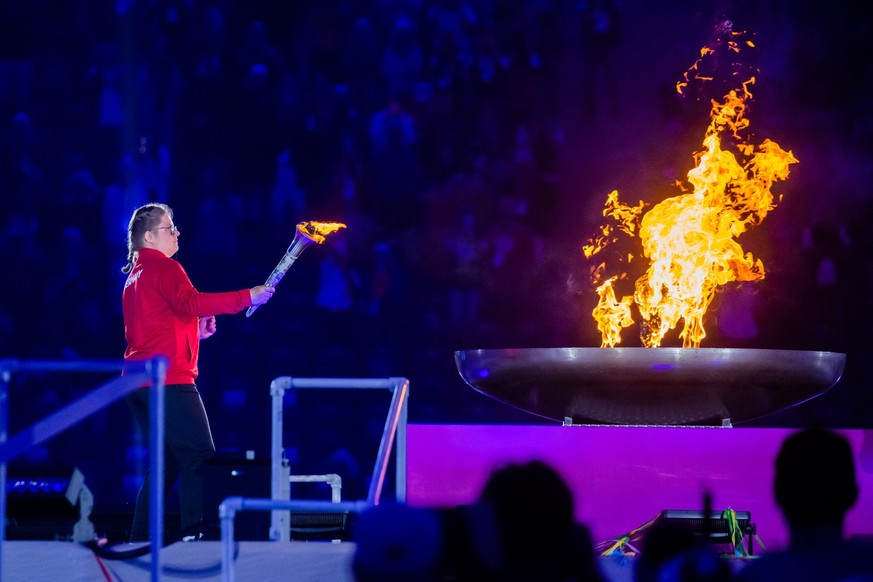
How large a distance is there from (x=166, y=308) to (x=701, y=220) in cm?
226

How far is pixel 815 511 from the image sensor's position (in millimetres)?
1535

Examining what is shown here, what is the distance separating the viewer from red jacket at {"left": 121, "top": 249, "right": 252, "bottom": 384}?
3.88m

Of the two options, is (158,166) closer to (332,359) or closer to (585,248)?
(332,359)

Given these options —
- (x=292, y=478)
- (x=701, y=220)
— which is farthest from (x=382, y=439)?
(x=701, y=220)

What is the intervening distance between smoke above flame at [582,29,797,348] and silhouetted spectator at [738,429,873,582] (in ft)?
9.50

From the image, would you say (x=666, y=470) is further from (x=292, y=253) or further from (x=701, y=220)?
(x=292, y=253)

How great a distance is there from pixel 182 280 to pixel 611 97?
244 cm

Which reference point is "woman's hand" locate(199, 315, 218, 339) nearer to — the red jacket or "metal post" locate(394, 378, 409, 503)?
the red jacket

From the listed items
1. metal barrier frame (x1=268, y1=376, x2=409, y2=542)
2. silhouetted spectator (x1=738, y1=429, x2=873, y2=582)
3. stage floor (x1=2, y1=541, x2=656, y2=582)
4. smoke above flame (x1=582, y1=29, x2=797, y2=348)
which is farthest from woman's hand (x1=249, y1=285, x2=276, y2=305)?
silhouetted spectator (x1=738, y1=429, x2=873, y2=582)

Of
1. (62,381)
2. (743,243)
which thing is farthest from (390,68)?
(62,381)

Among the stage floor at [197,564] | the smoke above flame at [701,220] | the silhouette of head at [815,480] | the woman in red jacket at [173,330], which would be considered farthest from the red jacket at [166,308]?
the silhouette of head at [815,480]

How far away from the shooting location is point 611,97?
5.27m

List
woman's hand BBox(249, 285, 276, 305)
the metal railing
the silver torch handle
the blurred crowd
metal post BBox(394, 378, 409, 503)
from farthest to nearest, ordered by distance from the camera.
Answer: the blurred crowd → the silver torch handle → woman's hand BBox(249, 285, 276, 305) → metal post BBox(394, 378, 409, 503) → the metal railing

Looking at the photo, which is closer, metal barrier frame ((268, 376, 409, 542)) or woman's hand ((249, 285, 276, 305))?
metal barrier frame ((268, 376, 409, 542))
